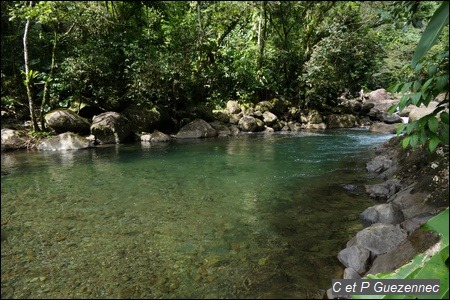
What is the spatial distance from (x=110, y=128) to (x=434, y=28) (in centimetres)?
1112

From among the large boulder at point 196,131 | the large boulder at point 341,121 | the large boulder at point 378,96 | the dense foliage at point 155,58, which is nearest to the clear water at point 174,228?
the dense foliage at point 155,58

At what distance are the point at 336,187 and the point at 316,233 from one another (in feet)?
7.21

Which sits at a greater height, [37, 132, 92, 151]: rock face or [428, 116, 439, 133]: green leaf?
[428, 116, 439, 133]: green leaf

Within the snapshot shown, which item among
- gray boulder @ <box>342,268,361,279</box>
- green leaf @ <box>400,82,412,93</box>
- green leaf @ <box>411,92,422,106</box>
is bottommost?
gray boulder @ <box>342,268,361,279</box>

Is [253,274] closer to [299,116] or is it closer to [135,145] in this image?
[135,145]

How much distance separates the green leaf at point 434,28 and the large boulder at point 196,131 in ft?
39.2

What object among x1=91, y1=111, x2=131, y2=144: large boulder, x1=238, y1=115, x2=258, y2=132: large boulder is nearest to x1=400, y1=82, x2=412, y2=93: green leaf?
x1=91, y1=111, x2=131, y2=144: large boulder

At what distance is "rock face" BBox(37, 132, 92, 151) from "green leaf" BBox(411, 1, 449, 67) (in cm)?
999

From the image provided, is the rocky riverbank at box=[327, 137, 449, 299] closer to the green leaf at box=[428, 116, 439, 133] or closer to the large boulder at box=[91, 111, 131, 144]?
the green leaf at box=[428, 116, 439, 133]

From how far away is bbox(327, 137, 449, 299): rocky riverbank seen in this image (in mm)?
2672

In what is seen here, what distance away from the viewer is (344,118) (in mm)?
16469

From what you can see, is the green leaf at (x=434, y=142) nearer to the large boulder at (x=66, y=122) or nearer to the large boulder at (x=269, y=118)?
the large boulder at (x=66, y=122)

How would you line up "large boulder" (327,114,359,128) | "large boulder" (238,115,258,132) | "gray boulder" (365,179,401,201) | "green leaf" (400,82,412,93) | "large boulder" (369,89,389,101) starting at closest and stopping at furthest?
"green leaf" (400,82,412,93)
"gray boulder" (365,179,401,201)
"large boulder" (238,115,258,132)
"large boulder" (327,114,359,128)
"large boulder" (369,89,389,101)

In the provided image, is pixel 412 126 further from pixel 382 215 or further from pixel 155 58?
pixel 155 58
